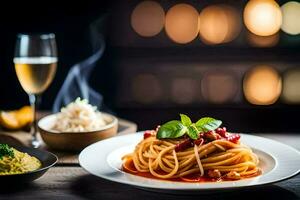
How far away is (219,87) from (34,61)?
7.69 feet

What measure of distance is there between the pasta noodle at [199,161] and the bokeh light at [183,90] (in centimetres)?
251

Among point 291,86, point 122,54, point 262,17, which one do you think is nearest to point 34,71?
point 122,54

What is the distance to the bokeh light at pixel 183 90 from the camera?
4320mm

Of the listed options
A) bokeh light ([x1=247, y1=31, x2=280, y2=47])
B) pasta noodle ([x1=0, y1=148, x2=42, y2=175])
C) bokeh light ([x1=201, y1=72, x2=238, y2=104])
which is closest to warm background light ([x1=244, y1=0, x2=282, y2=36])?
bokeh light ([x1=247, y1=31, x2=280, y2=47])

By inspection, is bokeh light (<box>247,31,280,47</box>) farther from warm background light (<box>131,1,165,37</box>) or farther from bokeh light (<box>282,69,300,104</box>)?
warm background light (<box>131,1,165,37</box>)

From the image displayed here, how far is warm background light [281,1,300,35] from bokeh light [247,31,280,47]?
9cm

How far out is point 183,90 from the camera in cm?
434

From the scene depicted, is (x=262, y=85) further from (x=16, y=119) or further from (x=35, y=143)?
(x=35, y=143)

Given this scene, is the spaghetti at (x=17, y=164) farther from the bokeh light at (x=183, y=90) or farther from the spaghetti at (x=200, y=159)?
the bokeh light at (x=183, y=90)

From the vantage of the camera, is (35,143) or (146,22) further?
(146,22)

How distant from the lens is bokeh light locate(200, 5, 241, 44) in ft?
14.1

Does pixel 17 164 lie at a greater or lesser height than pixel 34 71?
lesser

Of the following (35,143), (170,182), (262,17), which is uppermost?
(262,17)

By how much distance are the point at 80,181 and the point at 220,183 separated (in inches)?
16.3
